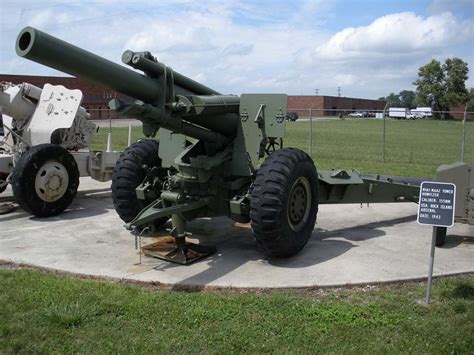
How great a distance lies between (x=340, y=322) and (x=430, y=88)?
73383 millimetres

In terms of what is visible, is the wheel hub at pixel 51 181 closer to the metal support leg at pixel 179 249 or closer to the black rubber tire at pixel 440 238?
the metal support leg at pixel 179 249

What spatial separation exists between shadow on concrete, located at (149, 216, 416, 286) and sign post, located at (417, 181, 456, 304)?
57.4 inches

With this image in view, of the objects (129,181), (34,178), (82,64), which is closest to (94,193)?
(34,178)

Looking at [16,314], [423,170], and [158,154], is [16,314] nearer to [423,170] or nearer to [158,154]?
[158,154]

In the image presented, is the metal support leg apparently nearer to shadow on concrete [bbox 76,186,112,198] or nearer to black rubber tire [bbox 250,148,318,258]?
black rubber tire [bbox 250,148,318,258]

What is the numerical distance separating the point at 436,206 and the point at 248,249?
2.35 meters

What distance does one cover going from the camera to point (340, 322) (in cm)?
417

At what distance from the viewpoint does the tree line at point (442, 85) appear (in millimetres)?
69000

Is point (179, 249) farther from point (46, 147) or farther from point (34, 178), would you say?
point (46, 147)

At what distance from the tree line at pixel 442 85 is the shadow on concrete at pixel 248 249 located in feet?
214

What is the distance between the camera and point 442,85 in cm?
7169

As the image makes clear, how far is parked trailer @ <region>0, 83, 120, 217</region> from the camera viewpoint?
25.3 ft

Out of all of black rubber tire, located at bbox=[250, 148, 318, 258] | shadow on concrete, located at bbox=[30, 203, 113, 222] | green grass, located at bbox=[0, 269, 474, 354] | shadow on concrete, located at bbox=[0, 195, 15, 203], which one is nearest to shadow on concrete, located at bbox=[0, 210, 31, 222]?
shadow on concrete, located at bbox=[30, 203, 113, 222]

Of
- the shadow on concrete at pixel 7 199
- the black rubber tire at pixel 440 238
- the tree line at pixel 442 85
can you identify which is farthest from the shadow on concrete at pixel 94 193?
the tree line at pixel 442 85
